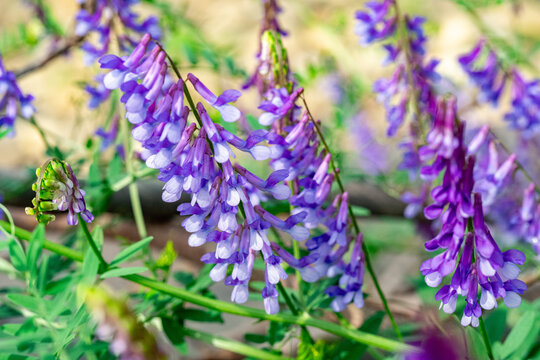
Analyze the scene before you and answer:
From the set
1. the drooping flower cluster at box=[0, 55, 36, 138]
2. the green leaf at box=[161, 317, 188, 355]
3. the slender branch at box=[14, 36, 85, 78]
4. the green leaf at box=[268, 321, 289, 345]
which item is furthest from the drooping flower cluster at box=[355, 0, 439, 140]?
the slender branch at box=[14, 36, 85, 78]

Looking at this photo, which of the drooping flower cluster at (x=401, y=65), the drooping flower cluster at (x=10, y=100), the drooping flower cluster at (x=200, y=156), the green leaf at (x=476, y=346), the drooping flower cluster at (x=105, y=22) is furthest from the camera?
the drooping flower cluster at (x=105, y=22)

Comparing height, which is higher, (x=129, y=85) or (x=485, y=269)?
(x=129, y=85)

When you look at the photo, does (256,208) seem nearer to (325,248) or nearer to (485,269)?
(325,248)

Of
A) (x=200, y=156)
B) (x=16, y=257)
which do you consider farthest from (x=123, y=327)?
(x=16, y=257)

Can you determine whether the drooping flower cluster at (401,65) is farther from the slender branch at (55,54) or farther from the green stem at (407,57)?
the slender branch at (55,54)

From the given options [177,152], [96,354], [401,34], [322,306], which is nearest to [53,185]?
[177,152]

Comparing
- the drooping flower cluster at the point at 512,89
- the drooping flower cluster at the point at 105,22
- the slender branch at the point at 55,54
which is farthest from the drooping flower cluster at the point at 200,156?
the slender branch at the point at 55,54
